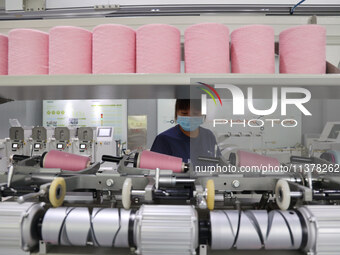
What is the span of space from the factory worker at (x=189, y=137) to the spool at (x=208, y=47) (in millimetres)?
305

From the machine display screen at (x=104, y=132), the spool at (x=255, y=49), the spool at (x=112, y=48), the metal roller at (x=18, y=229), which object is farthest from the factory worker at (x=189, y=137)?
the machine display screen at (x=104, y=132)

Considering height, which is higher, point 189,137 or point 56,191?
point 189,137

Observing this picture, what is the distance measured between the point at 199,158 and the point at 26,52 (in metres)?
0.89

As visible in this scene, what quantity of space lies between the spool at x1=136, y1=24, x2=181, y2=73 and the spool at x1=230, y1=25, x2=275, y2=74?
0.26 meters

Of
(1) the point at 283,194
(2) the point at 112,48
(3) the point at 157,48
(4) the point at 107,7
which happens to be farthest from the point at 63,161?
(4) the point at 107,7

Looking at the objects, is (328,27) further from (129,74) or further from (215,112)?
(129,74)

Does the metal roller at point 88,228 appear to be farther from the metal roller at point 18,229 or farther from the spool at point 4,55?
the spool at point 4,55

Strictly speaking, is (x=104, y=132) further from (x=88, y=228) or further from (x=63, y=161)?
(x=88, y=228)

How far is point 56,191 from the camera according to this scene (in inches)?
36.3

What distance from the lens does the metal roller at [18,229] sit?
0.91m

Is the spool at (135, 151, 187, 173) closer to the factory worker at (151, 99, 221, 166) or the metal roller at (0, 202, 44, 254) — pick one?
the factory worker at (151, 99, 221, 166)

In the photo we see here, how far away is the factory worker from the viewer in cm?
165

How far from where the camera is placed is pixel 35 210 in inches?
37.6

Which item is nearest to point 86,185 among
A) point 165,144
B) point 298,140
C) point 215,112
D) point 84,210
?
point 84,210
